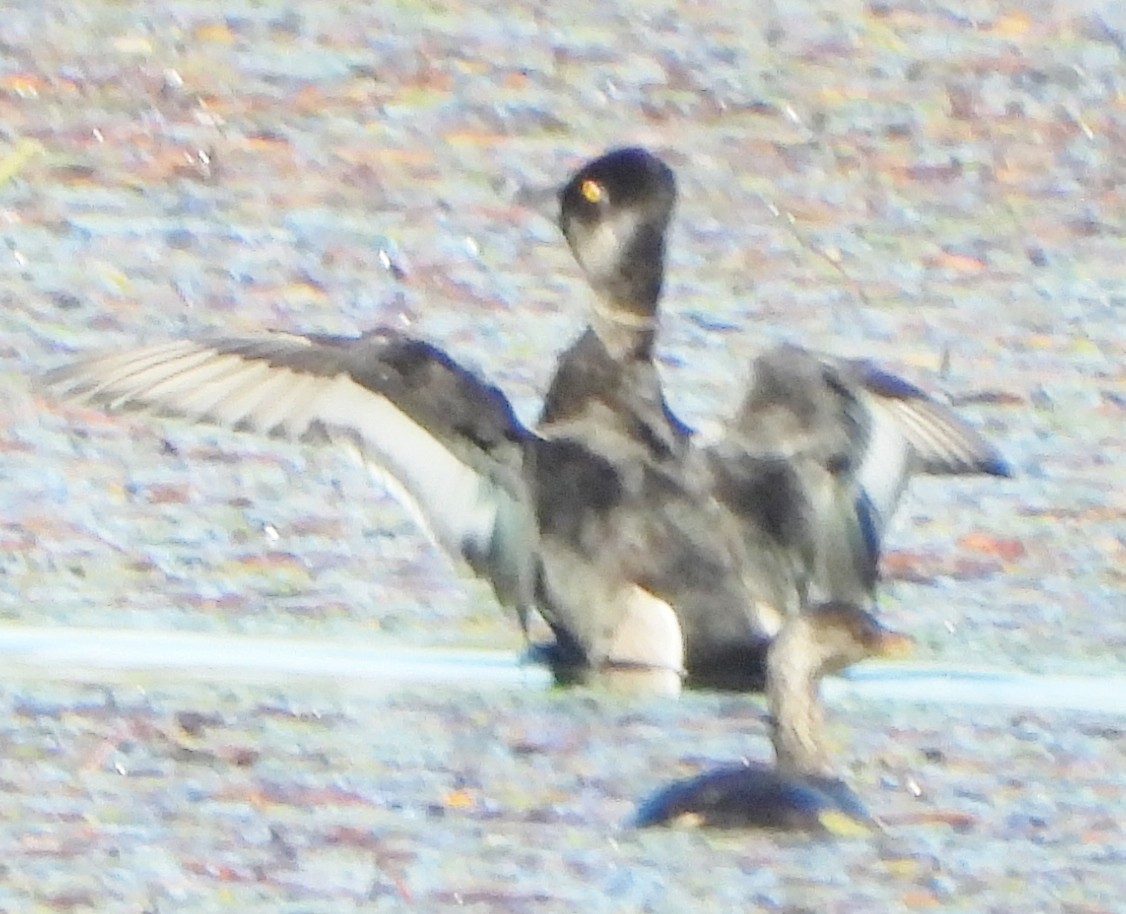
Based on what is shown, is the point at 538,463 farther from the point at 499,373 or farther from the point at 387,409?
the point at 499,373

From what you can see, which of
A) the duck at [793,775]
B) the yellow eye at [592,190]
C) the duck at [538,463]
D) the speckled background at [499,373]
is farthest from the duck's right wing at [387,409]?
the duck at [793,775]

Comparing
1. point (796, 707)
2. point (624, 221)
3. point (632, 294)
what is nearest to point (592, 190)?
point (624, 221)

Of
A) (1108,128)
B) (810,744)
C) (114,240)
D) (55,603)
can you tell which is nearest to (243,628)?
(55,603)

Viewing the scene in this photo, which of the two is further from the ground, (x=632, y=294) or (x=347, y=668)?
(x=632, y=294)

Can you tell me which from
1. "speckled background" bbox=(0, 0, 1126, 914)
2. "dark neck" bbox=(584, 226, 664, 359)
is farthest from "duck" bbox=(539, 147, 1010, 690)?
"speckled background" bbox=(0, 0, 1126, 914)

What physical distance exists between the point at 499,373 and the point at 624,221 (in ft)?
1.30

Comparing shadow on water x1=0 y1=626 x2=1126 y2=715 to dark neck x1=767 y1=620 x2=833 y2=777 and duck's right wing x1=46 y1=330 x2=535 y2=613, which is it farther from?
duck's right wing x1=46 y1=330 x2=535 y2=613

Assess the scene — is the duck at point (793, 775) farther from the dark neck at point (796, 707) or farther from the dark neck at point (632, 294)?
the dark neck at point (632, 294)

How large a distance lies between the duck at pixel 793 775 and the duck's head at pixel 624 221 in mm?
736

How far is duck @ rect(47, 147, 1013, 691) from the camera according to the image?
15.9 feet

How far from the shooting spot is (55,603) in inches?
187

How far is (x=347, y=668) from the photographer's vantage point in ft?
14.8

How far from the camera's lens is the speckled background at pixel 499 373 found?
3.82 m

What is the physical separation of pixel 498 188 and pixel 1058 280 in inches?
38.0
